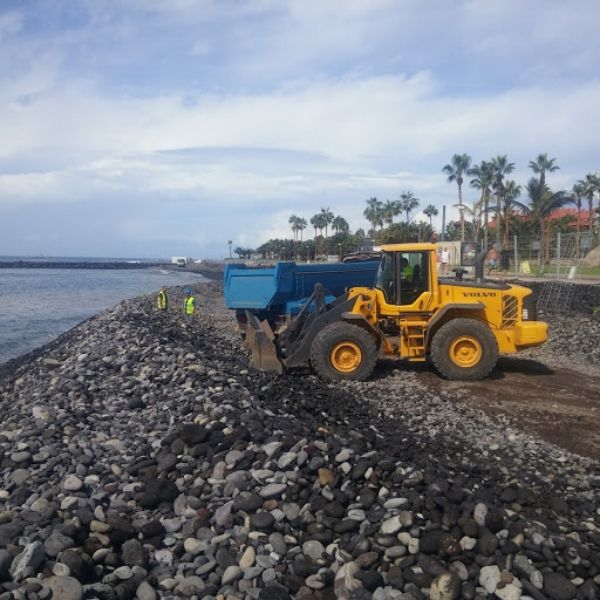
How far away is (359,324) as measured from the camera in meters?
10.2

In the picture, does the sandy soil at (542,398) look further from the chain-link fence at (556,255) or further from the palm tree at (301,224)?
the palm tree at (301,224)

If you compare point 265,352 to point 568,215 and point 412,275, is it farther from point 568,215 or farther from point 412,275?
point 568,215

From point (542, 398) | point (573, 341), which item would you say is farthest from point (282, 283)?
point (573, 341)

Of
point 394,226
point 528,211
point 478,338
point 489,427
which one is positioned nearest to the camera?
point 489,427

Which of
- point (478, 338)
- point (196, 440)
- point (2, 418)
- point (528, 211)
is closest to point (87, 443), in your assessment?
point (196, 440)

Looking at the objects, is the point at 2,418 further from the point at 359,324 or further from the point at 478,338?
the point at 478,338

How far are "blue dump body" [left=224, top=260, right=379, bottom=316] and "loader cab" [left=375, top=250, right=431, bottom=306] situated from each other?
4.40 ft

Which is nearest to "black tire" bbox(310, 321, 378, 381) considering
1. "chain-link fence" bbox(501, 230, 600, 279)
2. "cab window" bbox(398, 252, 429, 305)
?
"cab window" bbox(398, 252, 429, 305)

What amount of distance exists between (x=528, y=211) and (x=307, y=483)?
46.3 m

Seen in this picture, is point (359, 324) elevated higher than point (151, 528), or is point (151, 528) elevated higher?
point (359, 324)

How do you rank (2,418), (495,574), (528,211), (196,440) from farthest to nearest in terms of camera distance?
(528,211)
(2,418)
(196,440)
(495,574)

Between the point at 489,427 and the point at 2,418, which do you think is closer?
the point at 489,427

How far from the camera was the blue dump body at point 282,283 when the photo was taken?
11.4 metres

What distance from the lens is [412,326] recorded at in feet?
33.5
